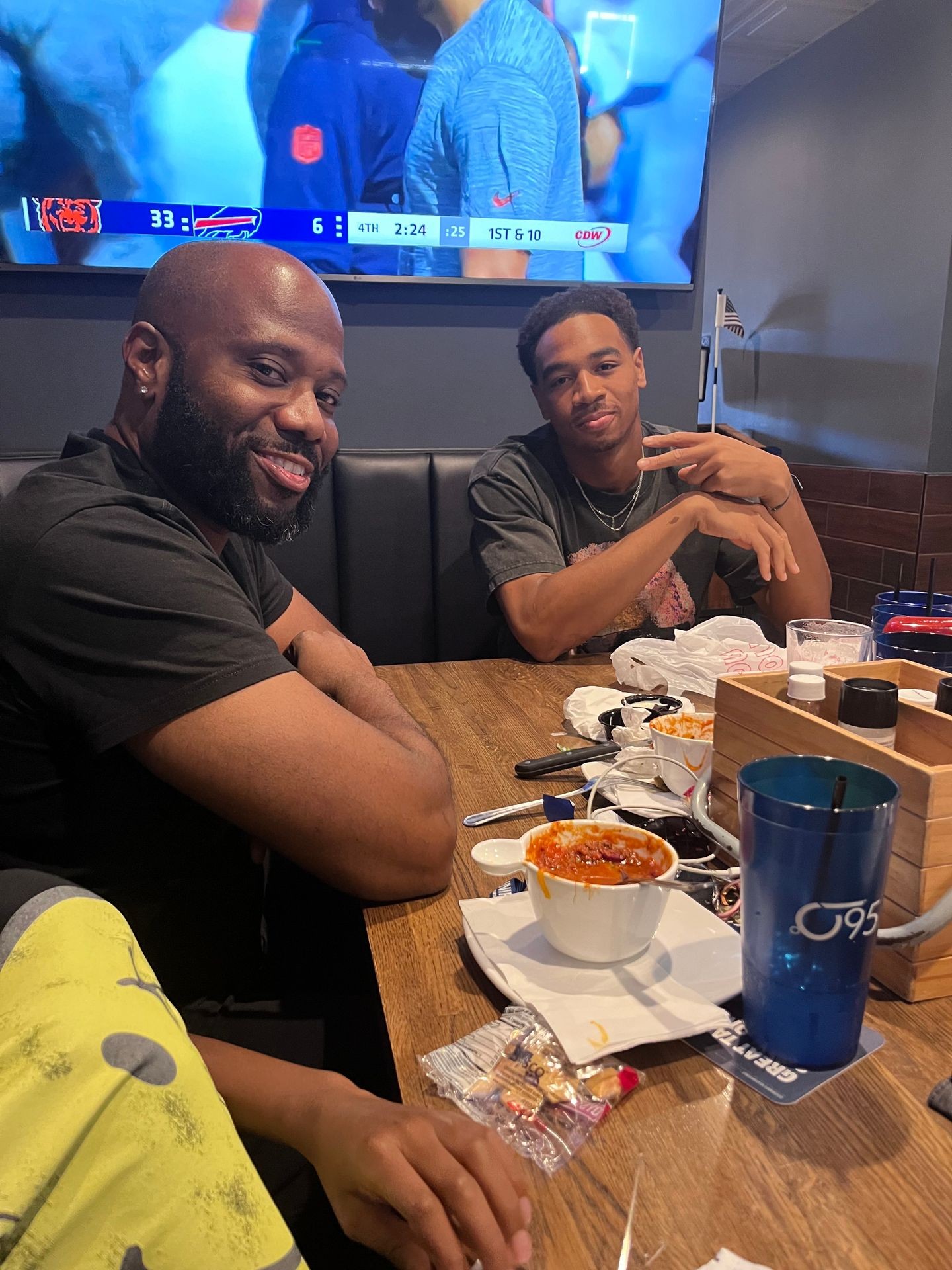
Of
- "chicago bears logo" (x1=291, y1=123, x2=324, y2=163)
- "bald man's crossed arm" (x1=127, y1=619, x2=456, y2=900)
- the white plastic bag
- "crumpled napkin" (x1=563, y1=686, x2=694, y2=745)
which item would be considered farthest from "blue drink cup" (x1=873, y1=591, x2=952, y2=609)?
"chicago bears logo" (x1=291, y1=123, x2=324, y2=163)

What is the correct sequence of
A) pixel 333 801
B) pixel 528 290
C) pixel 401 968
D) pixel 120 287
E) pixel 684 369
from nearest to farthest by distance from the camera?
pixel 401 968
pixel 333 801
pixel 120 287
pixel 528 290
pixel 684 369

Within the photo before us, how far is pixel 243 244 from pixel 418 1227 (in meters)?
1.22

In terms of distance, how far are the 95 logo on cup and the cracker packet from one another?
0.16 metres

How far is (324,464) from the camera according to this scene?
1338 mm

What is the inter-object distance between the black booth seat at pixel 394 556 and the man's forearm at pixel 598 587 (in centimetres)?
73

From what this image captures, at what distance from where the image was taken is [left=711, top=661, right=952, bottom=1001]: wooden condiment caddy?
650mm

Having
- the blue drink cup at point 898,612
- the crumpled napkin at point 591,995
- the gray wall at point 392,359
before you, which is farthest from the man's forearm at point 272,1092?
the gray wall at point 392,359

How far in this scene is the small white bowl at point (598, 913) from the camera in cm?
68

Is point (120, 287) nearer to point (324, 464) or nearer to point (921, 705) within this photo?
point (324, 464)

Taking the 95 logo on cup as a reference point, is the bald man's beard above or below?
above

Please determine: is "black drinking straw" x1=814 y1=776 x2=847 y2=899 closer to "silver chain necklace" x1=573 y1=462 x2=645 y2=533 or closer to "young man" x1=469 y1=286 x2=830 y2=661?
"young man" x1=469 y1=286 x2=830 y2=661

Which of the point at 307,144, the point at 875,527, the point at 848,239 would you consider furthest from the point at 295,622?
the point at 848,239

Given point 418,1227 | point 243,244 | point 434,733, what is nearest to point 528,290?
point 243,244

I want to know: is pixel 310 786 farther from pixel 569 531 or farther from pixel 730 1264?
pixel 569 531
